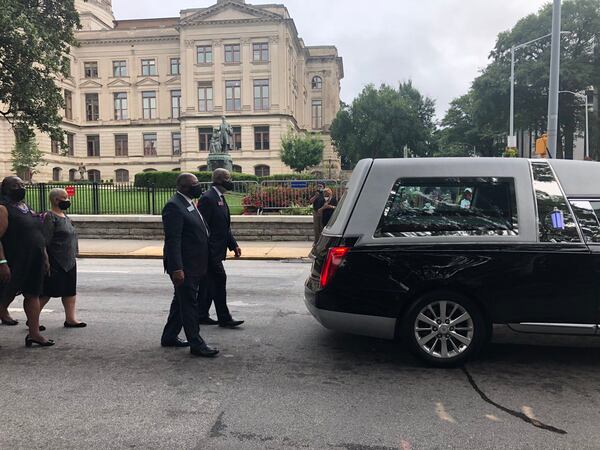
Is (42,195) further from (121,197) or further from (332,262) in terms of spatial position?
(332,262)

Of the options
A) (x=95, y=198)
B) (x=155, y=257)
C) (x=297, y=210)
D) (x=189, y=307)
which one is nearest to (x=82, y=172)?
(x=95, y=198)

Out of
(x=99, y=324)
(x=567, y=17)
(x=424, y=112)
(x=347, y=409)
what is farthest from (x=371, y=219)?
(x=424, y=112)

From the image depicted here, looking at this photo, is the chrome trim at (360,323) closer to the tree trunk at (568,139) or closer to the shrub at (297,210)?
the shrub at (297,210)

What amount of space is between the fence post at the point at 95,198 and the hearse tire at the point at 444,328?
14.7 m

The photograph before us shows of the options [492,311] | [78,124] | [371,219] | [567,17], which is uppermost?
[567,17]

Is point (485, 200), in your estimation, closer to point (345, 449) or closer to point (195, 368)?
point (345, 449)

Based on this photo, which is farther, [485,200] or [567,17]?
[567,17]

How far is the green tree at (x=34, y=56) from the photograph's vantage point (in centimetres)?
2152

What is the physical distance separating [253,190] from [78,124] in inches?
2144

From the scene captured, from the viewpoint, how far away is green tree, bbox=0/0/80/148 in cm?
2152

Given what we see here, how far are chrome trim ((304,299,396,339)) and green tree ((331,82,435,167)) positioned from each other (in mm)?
57117

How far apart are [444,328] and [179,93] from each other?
62792 millimetres

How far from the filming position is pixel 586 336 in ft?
14.9

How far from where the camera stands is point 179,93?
63.1 meters
